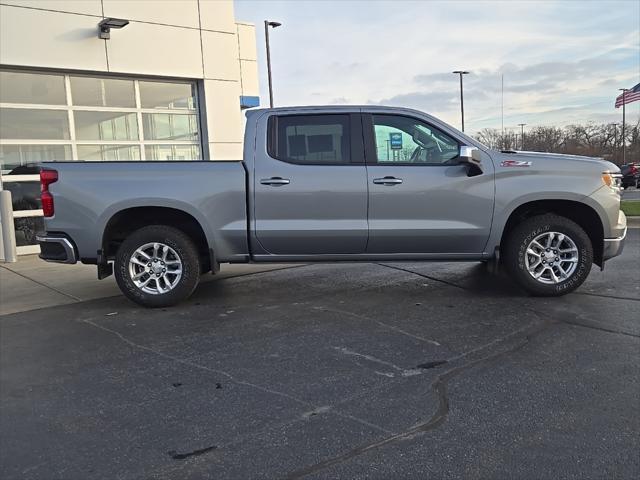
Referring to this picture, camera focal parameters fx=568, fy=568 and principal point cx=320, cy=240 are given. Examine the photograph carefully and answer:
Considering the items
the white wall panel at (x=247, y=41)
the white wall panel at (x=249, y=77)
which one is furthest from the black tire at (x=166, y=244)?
the white wall panel at (x=249, y=77)

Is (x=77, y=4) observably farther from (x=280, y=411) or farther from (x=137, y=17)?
(x=280, y=411)

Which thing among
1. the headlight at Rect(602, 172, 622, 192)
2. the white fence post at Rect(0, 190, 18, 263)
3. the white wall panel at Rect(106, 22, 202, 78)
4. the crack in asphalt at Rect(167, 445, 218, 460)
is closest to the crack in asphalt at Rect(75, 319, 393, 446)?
the crack in asphalt at Rect(167, 445, 218, 460)

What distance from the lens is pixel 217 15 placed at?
492 inches

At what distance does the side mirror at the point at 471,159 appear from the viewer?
5.62 meters

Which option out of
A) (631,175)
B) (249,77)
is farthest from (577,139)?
(249,77)

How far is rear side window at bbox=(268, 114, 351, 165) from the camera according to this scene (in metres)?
5.97

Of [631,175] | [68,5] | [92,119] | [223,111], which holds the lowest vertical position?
[631,175]

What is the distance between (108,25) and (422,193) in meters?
7.88

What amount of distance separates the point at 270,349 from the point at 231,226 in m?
1.74

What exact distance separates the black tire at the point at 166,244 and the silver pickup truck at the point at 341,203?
1cm

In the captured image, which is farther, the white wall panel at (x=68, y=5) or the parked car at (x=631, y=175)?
the parked car at (x=631, y=175)

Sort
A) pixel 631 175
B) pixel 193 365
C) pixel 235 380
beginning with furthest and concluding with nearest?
pixel 631 175 → pixel 193 365 → pixel 235 380

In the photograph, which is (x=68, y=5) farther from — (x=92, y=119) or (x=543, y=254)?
(x=543, y=254)

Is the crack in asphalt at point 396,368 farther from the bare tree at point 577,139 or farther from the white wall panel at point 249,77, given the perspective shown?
the bare tree at point 577,139
